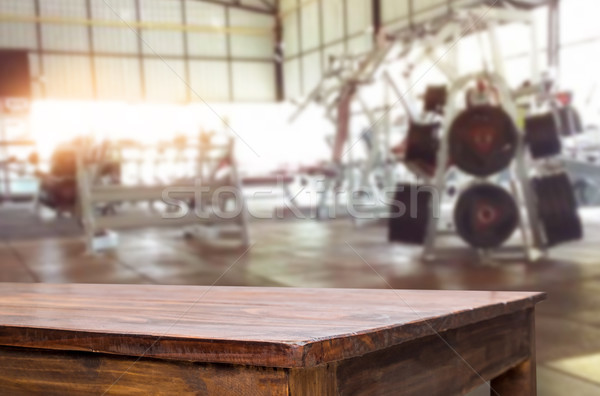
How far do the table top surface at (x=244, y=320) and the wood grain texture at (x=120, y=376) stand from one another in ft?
0.05

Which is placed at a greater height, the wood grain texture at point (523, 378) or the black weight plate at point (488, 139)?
the black weight plate at point (488, 139)

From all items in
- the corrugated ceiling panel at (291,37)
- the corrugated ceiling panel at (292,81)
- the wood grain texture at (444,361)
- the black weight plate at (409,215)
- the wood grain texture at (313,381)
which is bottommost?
the black weight plate at (409,215)

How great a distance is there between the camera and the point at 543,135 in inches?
111

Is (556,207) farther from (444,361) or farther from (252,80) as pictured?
(252,80)

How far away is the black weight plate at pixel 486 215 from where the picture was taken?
2.89 metres

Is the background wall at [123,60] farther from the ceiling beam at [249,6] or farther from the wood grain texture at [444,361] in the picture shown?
the wood grain texture at [444,361]

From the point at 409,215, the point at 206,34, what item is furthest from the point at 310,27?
the point at 409,215

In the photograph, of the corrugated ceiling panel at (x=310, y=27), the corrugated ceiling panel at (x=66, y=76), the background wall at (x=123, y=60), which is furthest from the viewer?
the corrugated ceiling panel at (x=66, y=76)

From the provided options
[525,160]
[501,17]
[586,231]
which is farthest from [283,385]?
[586,231]

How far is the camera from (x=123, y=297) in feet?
2.69

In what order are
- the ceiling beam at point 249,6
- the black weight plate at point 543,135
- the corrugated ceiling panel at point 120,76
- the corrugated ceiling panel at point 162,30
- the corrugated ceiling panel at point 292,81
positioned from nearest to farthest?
the black weight plate at point 543,135 < the corrugated ceiling panel at point 162,30 < the ceiling beam at point 249,6 < the corrugated ceiling panel at point 292,81 < the corrugated ceiling panel at point 120,76

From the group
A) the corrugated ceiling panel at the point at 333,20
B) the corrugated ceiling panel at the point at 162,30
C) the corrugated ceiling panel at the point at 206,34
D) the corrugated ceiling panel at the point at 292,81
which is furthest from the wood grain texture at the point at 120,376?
the corrugated ceiling panel at the point at 292,81

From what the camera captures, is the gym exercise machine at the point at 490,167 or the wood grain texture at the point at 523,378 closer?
the wood grain texture at the point at 523,378

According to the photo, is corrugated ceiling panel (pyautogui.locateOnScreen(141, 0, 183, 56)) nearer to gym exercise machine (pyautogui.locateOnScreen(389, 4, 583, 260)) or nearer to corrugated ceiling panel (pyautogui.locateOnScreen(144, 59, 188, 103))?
corrugated ceiling panel (pyautogui.locateOnScreen(144, 59, 188, 103))
